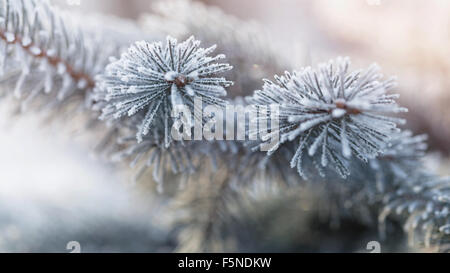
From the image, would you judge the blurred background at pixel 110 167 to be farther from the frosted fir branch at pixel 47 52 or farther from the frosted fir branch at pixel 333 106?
the frosted fir branch at pixel 333 106

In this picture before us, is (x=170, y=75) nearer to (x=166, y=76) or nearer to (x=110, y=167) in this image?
(x=166, y=76)

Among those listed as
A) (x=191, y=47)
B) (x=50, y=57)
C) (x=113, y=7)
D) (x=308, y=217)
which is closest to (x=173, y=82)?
(x=191, y=47)

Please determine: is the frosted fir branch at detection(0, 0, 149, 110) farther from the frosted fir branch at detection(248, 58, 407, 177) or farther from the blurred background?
the frosted fir branch at detection(248, 58, 407, 177)

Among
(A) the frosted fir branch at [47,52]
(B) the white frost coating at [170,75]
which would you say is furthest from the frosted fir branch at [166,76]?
(A) the frosted fir branch at [47,52]

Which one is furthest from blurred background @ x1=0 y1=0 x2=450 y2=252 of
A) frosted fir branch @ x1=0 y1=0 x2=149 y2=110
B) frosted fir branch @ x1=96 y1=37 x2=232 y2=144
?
frosted fir branch @ x1=96 y1=37 x2=232 y2=144

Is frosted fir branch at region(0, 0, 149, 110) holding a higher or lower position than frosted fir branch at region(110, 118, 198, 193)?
higher

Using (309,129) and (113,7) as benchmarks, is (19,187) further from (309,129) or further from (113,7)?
(113,7)

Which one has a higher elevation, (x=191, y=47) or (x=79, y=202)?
(x=191, y=47)
